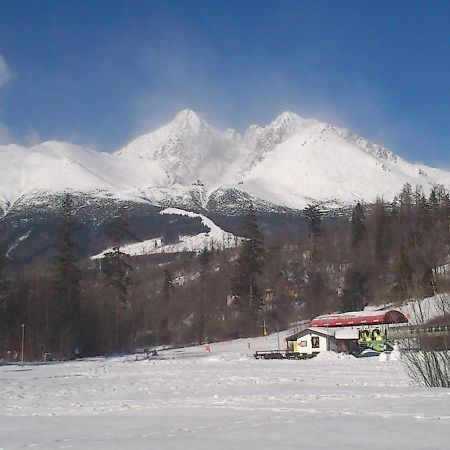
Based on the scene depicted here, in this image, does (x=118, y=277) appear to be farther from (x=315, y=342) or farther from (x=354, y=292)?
(x=354, y=292)

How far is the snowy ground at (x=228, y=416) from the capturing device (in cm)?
983

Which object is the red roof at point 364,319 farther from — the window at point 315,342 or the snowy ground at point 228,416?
the snowy ground at point 228,416

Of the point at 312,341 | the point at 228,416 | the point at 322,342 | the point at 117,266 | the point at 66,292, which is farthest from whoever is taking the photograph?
the point at 117,266

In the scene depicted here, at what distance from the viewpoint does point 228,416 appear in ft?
44.3

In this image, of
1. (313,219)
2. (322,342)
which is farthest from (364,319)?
(313,219)

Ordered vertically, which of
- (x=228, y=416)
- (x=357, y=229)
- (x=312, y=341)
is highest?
(x=357, y=229)

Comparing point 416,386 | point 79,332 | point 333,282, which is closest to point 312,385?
point 416,386

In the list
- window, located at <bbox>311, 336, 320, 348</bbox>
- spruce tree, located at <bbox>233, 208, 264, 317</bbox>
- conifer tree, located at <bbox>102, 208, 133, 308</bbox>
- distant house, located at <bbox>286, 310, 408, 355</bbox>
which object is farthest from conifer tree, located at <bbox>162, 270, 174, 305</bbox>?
window, located at <bbox>311, 336, 320, 348</bbox>

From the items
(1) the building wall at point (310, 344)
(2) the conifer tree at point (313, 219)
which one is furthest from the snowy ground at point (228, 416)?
(2) the conifer tree at point (313, 219)

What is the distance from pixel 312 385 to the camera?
22969 mm

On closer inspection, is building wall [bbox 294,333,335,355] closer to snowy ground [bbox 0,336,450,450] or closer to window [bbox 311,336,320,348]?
window [bbox 311,336,320,348]

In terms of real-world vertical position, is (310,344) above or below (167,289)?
below

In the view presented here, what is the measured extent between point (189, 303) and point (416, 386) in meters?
75.4

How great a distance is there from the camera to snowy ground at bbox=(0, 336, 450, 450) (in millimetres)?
9828
